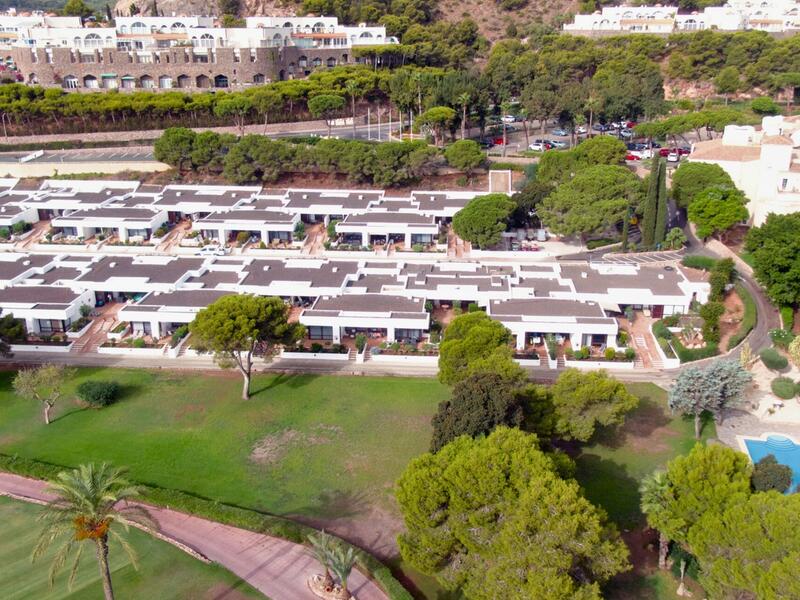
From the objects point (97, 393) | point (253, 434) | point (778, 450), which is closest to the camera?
point (778, 450)

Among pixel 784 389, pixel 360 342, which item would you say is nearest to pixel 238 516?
pixel 360 342

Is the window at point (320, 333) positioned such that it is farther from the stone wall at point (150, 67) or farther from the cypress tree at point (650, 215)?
the stone wall at point (150, 67)

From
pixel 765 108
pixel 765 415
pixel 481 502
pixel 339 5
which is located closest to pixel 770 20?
pixel 765 108

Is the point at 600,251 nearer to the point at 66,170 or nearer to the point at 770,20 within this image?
the point at 66,170

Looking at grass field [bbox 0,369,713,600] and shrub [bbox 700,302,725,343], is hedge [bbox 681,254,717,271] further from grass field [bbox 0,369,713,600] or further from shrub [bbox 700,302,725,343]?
grass field [bbox 0,369,713,600]

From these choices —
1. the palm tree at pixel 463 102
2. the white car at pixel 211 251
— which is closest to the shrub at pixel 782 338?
the white car at pixel 211 251

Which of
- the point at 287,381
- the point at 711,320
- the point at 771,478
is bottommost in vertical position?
the point at 287,381

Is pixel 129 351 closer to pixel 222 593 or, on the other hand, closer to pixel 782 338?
pixel 222 593
